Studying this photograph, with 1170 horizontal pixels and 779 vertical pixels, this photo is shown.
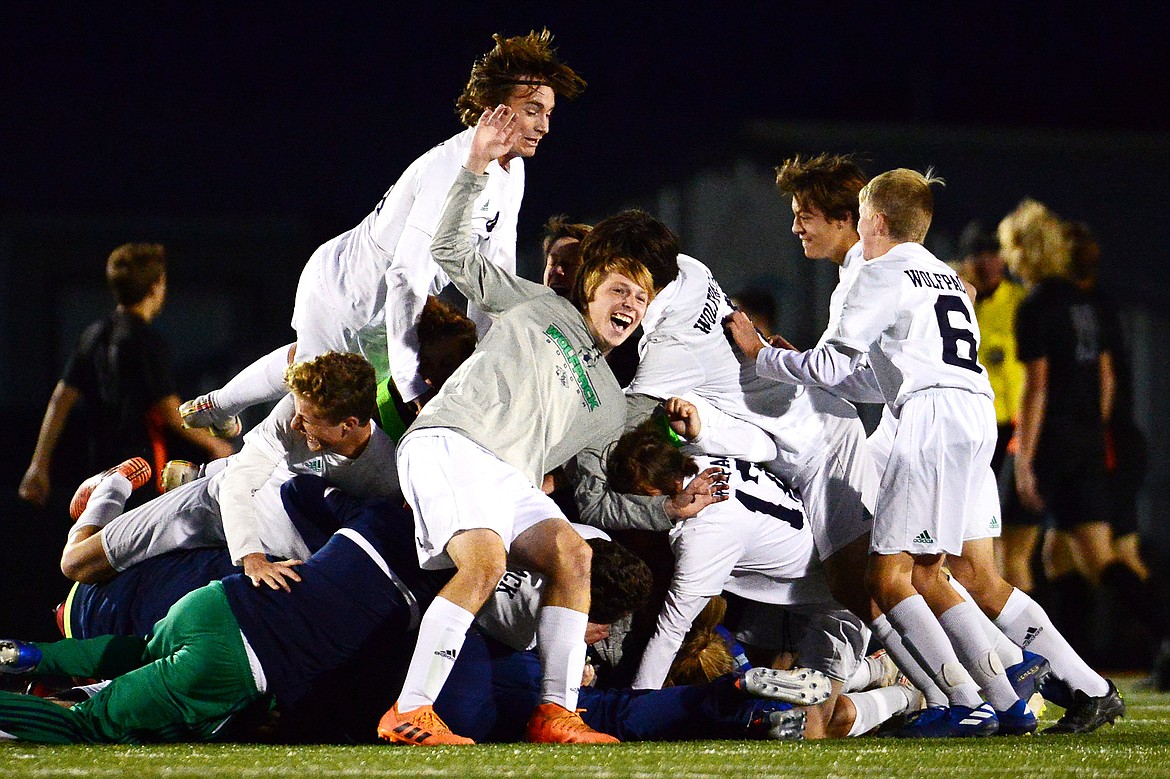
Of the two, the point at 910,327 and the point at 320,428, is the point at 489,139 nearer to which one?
the point at 320,428

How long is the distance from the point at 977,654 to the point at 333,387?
83.9 inches

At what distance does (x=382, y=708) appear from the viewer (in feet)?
14.2

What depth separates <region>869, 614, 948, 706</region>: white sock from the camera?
4.59m

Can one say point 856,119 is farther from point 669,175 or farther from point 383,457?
point 383,457

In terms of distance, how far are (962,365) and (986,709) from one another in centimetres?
108

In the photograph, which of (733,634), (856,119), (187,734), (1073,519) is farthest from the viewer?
(856,119)

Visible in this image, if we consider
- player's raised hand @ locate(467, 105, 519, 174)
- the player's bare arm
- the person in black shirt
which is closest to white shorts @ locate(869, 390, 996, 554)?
player's raised hand @ locate(467, 105, 519, 174)

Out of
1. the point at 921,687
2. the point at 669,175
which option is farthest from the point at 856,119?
the point at 921,687

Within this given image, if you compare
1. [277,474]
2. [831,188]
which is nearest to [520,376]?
[277,474]

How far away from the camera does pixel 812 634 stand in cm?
513

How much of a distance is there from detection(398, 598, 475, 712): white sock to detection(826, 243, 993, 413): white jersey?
1.63 metres

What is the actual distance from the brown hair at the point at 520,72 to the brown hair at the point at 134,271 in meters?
2.90

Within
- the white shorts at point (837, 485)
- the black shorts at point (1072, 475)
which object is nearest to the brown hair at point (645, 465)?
the white shorts at point (837, 485)

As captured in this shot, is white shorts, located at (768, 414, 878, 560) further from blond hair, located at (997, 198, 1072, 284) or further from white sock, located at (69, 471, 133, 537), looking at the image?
blond hair, located at (997, 198, 1072, 284)
